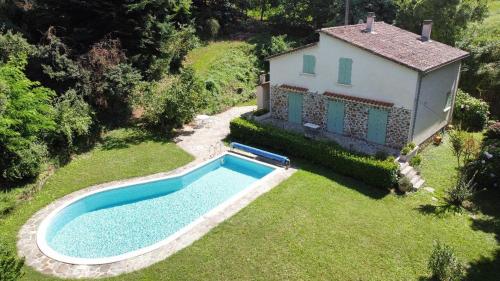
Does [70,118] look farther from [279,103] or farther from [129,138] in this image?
[279,103]

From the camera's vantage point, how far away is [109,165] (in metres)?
22.3

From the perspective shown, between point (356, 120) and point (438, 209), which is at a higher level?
point (356, 120)

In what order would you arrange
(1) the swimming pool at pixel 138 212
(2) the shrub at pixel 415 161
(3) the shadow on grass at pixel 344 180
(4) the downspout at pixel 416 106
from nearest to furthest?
(1) the swimming pool at pixel 138 212
(3) the shadow on grass at pixel 344 180
(4) the downspout at pixel 416 106
(2) the shrub at pixel 415 161

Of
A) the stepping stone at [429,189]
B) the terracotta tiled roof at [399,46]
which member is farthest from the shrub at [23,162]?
the stepping stone at [429,189]

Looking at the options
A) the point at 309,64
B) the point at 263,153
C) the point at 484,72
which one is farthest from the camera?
the point at 484,72

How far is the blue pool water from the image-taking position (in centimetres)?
1622

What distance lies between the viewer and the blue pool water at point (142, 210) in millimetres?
16219

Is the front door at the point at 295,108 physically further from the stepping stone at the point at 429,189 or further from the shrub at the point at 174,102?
the stepping stone at the point at 429,189

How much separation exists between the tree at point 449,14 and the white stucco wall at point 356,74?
53.0 ft

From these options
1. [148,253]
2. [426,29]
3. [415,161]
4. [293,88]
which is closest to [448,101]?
[426,29]

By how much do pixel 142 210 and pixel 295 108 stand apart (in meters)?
13.1

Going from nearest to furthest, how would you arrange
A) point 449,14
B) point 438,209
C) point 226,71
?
1. point 438,209
2. point 449,14
3. point 226,71

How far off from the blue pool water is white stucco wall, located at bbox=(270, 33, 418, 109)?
7.04 meters

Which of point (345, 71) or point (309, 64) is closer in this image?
point (345, 71)
